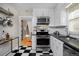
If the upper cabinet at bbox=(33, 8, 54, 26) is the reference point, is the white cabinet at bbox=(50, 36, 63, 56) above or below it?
below

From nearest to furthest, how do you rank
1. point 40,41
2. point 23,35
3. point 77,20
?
point 77,20, point 40,41, point 23,35

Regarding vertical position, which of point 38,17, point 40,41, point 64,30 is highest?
point 38,17

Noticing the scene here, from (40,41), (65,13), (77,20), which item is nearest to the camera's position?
(77,20)

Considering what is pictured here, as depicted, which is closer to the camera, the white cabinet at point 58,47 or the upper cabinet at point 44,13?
the white cabinet at point 58,47

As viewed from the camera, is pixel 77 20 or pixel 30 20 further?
pixel 30 20

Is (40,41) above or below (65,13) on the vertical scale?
below

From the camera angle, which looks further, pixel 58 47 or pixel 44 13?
pixel 44 13

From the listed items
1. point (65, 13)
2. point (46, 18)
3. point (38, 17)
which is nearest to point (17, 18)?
point (38, 17)

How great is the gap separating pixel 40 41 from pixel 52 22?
1.04 meters

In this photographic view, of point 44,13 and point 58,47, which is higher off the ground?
point 44,13

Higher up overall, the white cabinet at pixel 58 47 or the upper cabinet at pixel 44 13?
the upper cabinet at pixel 44 13

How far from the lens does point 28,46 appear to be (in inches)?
172

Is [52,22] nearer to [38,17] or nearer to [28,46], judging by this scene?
[38,17]

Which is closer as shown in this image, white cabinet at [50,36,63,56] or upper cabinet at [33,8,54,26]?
white cabinet at [50,36,63,56]
